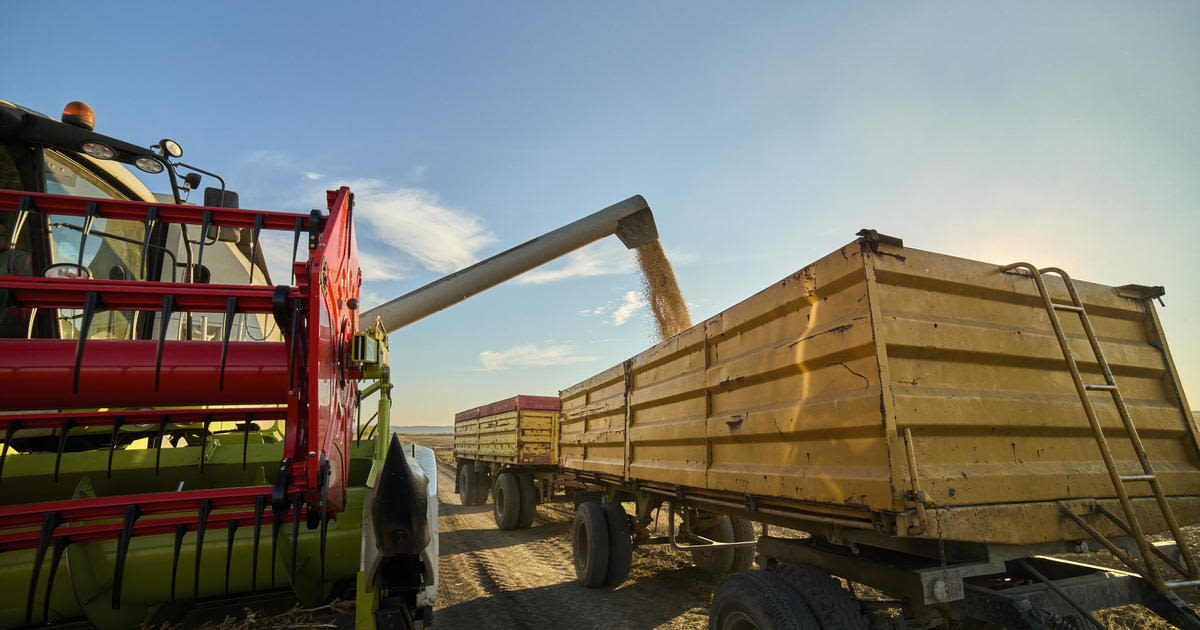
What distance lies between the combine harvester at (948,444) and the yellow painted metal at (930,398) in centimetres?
1

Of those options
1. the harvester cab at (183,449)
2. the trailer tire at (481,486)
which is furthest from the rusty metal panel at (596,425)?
the trailer tire at (481,486)

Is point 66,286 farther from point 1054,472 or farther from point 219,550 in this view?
point 1054,472

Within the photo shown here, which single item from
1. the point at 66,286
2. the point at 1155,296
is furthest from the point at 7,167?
the point at 1155,296

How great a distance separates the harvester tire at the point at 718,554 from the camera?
5.51 m

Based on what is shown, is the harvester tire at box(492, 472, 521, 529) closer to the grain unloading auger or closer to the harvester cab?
the harvester cab

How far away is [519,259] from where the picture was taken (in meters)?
7.70

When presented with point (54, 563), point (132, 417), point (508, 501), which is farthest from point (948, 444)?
point (508, 501)

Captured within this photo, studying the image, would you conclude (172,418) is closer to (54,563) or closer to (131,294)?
(54,563)

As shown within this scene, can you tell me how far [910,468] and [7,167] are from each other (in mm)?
5328

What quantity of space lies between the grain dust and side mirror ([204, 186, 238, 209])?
5.52m

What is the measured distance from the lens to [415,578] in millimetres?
2385

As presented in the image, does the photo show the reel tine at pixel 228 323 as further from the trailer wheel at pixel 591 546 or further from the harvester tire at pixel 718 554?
the harvester tire at pixel 718 554

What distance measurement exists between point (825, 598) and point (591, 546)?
3.19 meters

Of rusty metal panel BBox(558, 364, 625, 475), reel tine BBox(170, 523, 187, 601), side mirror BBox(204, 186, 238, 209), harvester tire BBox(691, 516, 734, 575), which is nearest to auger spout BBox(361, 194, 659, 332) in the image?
rusty metal panel BBox(558, 364, 625, 475)
